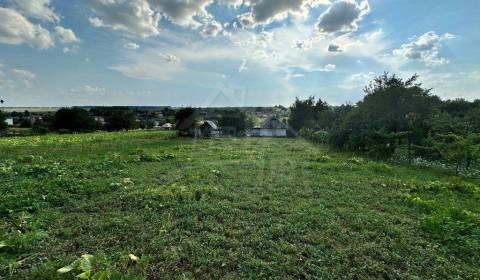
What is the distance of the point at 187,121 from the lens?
40.1 meters

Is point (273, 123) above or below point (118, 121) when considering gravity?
above

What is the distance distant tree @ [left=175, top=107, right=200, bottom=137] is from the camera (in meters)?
39.0

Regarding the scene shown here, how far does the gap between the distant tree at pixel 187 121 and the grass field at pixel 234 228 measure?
29962 millimetres

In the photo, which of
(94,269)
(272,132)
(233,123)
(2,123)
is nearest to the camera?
(94,269)

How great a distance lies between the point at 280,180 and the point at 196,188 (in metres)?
3.35

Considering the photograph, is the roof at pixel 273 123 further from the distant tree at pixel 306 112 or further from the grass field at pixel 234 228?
the grass field at pixel 234 228

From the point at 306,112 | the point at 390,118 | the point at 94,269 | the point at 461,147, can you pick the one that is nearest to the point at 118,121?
the point at 306,112

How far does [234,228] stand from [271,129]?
4587 centimetres

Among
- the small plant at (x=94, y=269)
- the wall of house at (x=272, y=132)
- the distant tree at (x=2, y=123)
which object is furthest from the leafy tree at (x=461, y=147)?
the distant tree at (x=2, y=123)

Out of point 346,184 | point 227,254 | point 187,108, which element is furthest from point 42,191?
point 187,108

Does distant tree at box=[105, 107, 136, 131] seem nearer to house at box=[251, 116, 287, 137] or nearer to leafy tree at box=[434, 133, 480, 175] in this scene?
house at box=[251, 116, 287, 137]

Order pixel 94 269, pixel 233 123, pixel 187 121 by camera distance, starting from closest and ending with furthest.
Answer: pixel 94 269 → pixel 187 121 → pixel 233 123

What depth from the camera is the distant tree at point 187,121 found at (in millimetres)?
39000

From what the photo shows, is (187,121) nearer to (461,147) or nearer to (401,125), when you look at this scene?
(401,125)
